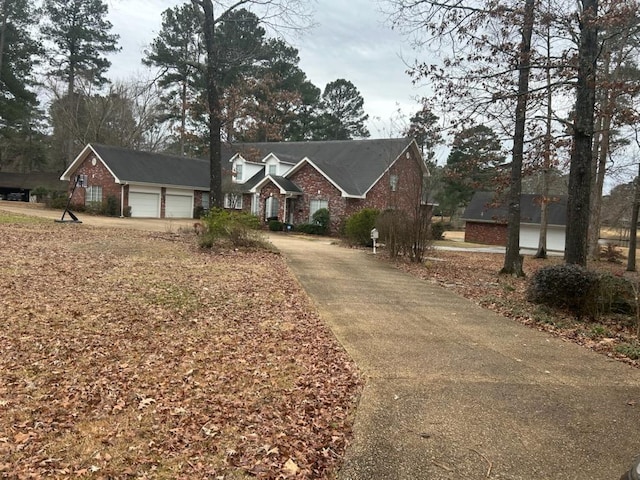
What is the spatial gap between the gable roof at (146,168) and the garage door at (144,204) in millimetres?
1014

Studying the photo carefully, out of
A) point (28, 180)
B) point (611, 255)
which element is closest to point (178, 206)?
point (28, 180)

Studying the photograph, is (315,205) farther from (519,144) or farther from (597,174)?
(519,144)

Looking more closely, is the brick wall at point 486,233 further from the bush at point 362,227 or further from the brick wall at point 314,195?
the bush at point 362,227

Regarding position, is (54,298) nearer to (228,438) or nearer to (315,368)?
(315,368)

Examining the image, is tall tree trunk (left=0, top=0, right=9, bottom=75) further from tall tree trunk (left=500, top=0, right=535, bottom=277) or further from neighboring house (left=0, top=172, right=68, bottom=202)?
tall tree trunk (left=500, top=0, right=535, bottom=277)

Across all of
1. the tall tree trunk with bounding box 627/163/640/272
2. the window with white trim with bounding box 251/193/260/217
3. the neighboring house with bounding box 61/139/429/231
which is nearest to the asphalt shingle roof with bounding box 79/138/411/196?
the neighboring house with bounding box 61/139/429/231

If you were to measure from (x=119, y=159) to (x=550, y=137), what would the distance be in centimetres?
2846

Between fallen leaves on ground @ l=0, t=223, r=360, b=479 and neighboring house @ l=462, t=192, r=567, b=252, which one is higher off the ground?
neighboring house @ l=462, t=192, r=567, b=252

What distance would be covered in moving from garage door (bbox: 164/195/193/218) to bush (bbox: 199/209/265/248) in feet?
67.4

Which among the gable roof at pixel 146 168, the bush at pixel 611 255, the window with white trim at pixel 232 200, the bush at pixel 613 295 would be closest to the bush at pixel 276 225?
the window with white trim at pixel 232 200

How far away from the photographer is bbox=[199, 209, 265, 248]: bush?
1371 cm

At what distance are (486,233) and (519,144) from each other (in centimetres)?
2517

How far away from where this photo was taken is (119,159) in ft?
106

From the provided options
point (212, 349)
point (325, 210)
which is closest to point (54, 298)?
point (212, 349)
